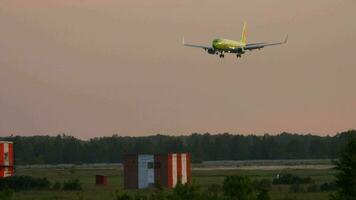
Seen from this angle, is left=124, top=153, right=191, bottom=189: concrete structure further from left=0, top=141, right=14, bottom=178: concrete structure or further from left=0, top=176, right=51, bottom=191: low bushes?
left=0, top=141, right=14, bottom=178: concrete structure

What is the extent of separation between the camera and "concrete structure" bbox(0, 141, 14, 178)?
122500 mm

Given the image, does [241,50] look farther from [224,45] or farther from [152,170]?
[152,170]

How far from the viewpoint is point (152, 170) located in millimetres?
122188

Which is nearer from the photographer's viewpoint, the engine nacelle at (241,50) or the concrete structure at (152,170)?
the engine nacelle at (241,50)

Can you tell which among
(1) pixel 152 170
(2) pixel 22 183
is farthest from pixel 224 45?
(2) pixel 22 183

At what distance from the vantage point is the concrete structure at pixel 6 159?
402 feet

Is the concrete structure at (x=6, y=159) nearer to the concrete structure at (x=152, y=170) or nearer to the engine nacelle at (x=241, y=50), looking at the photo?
the concrete structure at (x=152, y=170)

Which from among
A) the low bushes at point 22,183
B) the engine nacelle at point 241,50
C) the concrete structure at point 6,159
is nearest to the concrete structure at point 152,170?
the low bushes at point 22,183

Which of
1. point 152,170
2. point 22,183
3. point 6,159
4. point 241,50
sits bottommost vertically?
point 22,183

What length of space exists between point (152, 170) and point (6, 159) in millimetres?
15400

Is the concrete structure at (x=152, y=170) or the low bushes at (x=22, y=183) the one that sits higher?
the concrete structure at (x=152, y=170)

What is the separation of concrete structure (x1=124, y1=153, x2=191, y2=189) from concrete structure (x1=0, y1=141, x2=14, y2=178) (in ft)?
40.7

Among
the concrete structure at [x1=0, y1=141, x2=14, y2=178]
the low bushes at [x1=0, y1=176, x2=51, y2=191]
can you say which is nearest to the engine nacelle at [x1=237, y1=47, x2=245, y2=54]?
the low bushes at [x1=0, y1=176, x2=51, y2=191]

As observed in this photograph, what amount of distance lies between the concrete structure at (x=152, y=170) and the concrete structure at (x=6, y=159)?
12.4 m
